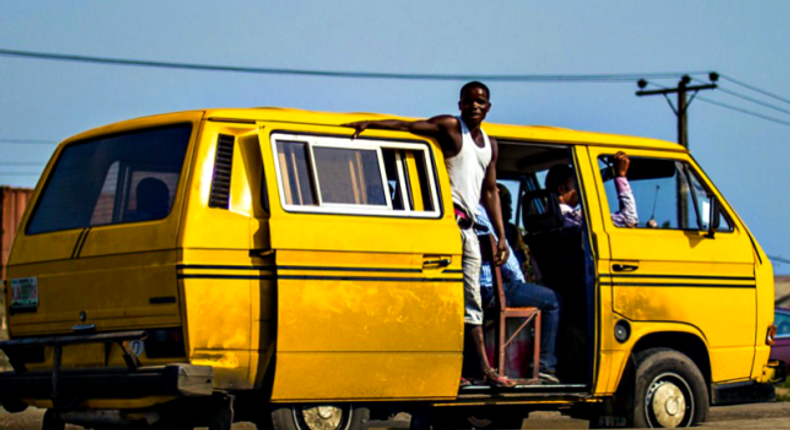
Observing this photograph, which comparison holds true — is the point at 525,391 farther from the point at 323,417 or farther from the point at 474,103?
the point at 474,103

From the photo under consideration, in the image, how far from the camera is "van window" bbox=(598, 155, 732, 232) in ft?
31.8

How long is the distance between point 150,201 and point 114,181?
0.44 meters

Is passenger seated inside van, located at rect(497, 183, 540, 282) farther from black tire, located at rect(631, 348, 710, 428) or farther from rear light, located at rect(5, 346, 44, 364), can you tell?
rear light, located at rect(5, 346, 44, 364)

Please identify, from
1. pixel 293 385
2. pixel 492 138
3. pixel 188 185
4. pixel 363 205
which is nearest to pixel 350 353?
pixel 293 385

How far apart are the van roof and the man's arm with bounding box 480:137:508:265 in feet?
0.71

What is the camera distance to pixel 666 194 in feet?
32.4

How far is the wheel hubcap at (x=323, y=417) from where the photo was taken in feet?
25.8

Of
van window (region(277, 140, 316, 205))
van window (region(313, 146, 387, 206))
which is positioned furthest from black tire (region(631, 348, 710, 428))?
van window (region(277, 140, 316, 205))

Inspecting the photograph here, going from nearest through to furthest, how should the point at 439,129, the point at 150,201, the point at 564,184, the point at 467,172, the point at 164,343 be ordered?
1. the point at 164,343
2. the point at 150,201
3. the point at 439,129
4. the point at 467,172
5. the point at 564,184

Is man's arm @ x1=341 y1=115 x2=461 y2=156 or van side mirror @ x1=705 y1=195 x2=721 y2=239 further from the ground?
man's arm @ x1=341 y1=115 x2=461 y2=156

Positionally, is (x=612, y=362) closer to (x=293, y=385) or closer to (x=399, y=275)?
(x=399, y=275)

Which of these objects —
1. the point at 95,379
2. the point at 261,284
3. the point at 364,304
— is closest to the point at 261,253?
the point at 261,284

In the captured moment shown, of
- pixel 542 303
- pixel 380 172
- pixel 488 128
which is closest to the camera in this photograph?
pixel 380 172

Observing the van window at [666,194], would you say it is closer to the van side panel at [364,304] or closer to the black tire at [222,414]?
the van side panel at [364,304]
